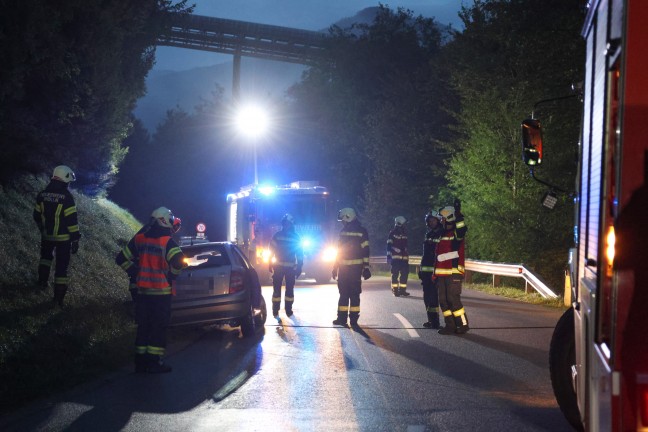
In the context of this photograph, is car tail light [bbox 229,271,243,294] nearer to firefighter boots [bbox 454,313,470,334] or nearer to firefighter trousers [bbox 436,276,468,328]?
firefighter trousers [bbox 436,276,468,328]

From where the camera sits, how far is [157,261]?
10289mm

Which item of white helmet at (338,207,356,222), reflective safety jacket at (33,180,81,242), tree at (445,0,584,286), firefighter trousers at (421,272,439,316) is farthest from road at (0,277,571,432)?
tree at (445,0,584,286)

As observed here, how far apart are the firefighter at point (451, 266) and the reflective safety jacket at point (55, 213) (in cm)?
537

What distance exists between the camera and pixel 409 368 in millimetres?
10109

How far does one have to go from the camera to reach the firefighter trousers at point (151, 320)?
10.2 m

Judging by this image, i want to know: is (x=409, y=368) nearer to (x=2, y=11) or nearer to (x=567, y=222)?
(x=2, y=11)

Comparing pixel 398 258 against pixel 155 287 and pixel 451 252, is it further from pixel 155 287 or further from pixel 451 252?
pixel 155 287

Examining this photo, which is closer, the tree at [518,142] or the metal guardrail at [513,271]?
the metal guardrail at [513,271]

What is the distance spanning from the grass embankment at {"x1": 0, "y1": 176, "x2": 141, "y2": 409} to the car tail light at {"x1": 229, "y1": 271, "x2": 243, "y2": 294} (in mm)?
1532

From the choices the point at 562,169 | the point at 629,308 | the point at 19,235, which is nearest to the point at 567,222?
the point at 562,169

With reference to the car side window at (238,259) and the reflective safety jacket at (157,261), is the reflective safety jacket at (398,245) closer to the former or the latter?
the car side window at (238,259)

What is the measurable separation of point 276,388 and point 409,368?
185 centimetres

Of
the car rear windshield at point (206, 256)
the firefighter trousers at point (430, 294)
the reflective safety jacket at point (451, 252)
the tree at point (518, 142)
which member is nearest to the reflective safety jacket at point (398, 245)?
the tree at point (518, 142)

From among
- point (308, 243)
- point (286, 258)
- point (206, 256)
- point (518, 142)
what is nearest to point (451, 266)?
point (206, 256)
